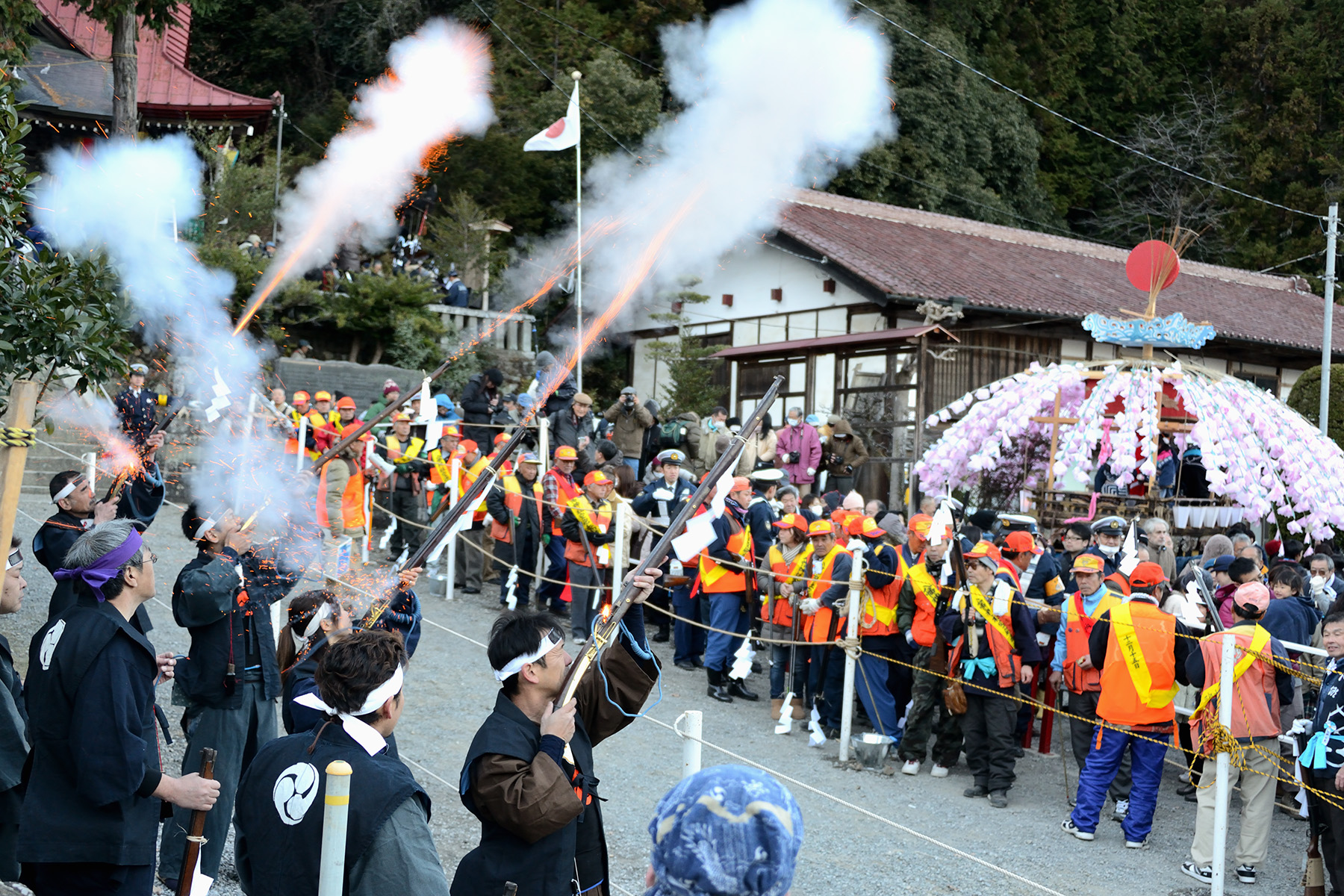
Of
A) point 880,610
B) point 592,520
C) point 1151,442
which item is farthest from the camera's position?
point 1151,442

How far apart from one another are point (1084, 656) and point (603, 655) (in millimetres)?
5027

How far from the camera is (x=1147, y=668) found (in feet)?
24.8

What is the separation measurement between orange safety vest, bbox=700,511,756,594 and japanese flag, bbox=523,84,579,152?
659cm

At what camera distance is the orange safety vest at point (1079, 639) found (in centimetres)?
796

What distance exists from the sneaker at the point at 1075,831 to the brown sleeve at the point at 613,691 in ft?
15.3

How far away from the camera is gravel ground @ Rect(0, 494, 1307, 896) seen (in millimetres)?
6727

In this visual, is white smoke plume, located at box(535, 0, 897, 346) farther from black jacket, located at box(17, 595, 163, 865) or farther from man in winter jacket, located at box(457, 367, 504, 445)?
black jacket, located at box(17, 595, 163, 865)

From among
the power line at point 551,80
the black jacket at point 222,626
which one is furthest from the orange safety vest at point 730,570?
the power line at point 551,80

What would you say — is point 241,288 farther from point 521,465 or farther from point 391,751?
point 391,751

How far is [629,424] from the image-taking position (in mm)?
15266

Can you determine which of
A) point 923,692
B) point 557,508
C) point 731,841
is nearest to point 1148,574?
point 923,692

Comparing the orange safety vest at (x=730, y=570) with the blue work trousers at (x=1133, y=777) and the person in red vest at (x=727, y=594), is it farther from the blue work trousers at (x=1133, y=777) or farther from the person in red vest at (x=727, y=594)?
the blue work trousers at (x=1133, y=777)

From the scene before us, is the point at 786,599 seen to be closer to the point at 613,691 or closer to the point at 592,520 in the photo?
the point at 592,520

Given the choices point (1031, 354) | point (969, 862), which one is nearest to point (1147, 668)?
point (969, 862)
